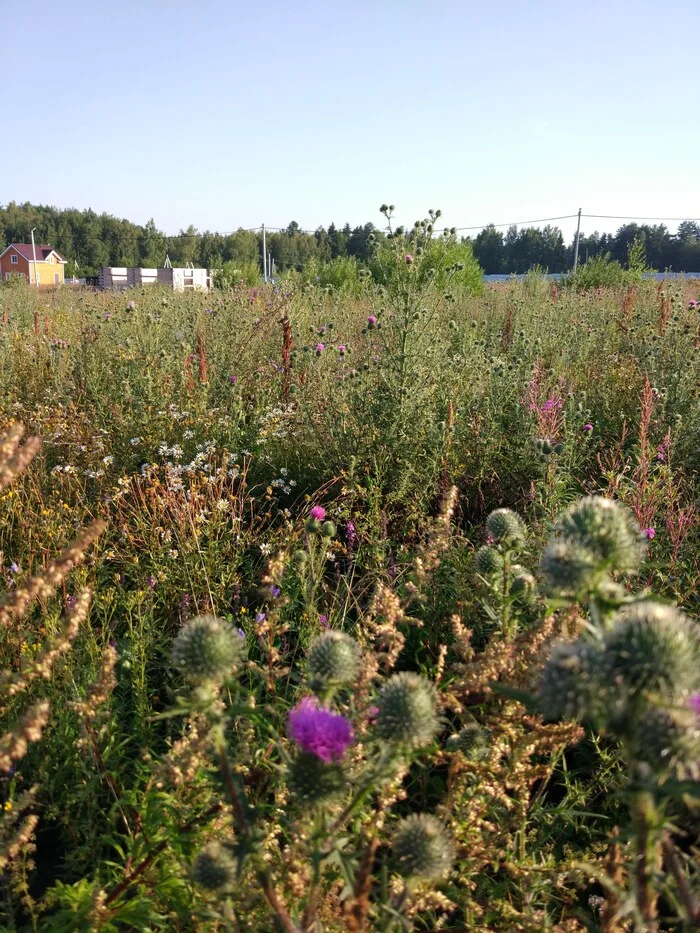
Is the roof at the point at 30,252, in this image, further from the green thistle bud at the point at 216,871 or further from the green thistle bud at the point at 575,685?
the green thistle bud at the point at 575,685

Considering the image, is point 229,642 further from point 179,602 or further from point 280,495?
point 280,495

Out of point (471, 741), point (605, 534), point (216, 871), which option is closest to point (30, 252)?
point (471, 741)

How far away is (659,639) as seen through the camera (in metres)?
0.88

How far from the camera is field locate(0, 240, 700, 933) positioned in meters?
1.16

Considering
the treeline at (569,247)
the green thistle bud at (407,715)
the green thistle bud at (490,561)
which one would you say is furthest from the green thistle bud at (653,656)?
the treeline at (569,247)

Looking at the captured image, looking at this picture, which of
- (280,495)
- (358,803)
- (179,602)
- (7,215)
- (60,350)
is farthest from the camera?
(7,215)

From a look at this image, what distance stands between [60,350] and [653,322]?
6.36m

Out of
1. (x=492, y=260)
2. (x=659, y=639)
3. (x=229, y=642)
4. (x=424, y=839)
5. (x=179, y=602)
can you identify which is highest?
(x=492, y=260)

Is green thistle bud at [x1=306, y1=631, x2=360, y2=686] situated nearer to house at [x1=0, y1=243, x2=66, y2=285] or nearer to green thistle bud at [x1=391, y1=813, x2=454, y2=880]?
green thistle bud at [x1=391, y1=813, x2=454, y2=880]

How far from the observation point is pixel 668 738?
89 cm

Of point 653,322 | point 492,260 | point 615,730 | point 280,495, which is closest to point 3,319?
point 280,495

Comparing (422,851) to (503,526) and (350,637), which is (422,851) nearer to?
(350,637)

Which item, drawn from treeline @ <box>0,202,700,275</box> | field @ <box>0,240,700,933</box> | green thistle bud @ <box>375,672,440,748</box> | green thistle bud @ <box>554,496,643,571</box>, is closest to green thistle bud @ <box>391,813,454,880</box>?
field @ <box>0,240,700,933</box>

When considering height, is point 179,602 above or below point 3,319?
below
